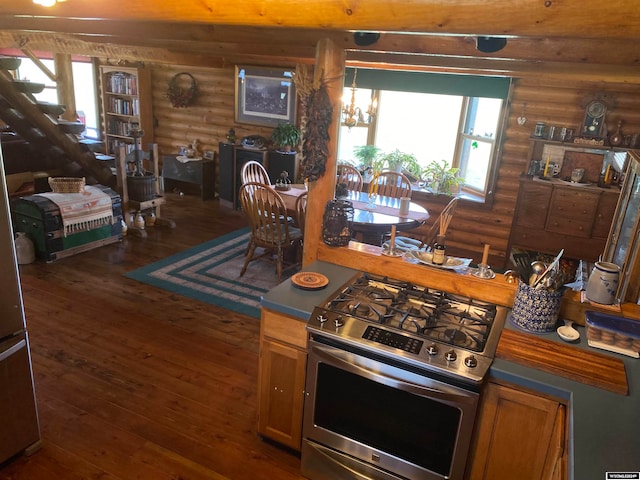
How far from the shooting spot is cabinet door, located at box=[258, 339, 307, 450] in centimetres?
233

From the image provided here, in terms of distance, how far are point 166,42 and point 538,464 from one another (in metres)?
5.05

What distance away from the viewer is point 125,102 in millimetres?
7922

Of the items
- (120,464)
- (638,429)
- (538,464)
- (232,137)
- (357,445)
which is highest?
(232,137)

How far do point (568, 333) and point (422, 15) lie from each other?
148 cm

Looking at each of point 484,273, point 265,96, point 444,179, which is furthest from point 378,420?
point 265,96

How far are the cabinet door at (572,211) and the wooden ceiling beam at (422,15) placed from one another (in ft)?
12.1

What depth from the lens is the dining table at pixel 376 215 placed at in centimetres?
414

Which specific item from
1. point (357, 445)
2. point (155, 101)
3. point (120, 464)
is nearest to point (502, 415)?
point (357, 445)

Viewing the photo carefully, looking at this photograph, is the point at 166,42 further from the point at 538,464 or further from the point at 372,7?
the point at 538,464

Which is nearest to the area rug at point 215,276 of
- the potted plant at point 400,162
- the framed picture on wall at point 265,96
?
the potted plant at point 400,162

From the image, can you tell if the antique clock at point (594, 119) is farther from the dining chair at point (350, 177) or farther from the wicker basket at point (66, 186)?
the wicker basket at point (66, 186)

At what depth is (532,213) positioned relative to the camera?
506cm

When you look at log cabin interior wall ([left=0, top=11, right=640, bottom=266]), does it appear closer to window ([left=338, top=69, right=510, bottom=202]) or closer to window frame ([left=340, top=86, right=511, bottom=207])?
window frame ([left=340, top=86, right=511, bottom=207])

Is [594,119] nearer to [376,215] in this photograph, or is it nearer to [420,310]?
[376,215]
